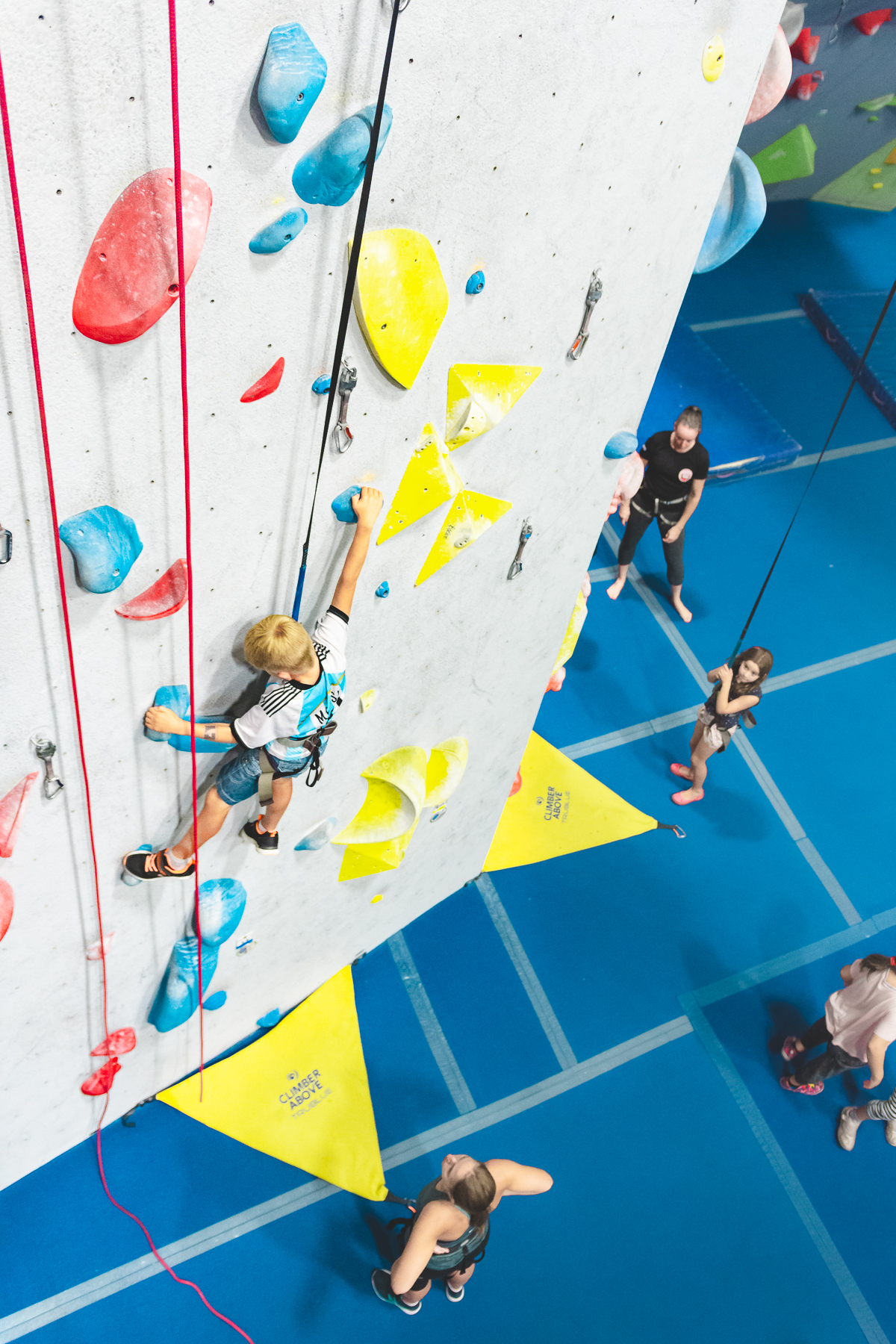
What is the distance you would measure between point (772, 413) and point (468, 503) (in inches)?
253

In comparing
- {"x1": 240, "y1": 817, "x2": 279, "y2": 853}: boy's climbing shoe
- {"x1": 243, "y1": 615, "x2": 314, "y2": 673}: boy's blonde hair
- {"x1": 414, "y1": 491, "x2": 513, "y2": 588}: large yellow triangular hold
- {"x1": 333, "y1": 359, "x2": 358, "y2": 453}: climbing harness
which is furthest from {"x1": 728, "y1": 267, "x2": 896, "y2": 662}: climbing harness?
{"x1": 240, "y1": 817, "x2": 279, "y2": 853}: boy's climbing shoe

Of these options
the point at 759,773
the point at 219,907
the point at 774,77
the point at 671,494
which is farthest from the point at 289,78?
the point at 759,773

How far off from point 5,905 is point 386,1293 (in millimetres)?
2416

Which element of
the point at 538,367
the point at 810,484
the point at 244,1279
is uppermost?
the point at 538,367

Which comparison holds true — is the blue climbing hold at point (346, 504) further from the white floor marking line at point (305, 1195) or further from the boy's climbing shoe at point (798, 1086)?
the boy's climbing shoe at point (798, 1086)

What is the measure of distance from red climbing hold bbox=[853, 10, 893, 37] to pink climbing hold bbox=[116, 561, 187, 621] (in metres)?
9.24

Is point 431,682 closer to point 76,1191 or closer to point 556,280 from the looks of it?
point 556,280

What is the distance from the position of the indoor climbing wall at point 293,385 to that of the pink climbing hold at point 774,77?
255 mm

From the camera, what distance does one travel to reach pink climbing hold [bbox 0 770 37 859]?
8.39 ft

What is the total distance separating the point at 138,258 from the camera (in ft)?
5.73

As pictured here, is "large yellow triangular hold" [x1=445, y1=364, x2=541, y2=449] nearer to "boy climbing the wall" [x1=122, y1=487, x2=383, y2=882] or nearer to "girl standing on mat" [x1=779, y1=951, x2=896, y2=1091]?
"boy climbing the wall" [x1=122, y1=487, x2=383, y2=882]

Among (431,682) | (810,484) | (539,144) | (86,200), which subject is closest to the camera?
(86,200)

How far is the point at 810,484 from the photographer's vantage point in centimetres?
816

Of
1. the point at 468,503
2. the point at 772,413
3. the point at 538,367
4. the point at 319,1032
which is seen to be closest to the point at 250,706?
the point at 468,503
